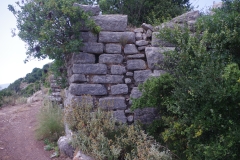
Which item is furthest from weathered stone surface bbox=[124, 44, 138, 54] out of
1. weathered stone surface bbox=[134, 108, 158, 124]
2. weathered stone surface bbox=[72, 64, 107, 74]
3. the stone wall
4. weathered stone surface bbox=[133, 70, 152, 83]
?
weathered stone surface bbox=[134, 108, 158, 124]

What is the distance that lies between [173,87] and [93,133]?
155cm

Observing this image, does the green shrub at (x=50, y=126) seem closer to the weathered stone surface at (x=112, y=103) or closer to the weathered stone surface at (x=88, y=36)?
the weathered stone surface at (x=112, y=103)

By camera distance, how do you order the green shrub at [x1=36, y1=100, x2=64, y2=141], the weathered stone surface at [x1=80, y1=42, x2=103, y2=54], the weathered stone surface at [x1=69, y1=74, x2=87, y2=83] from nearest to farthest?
the weathered stone surface at [x1=69, y1=74, x2=87, y2=83] < the weathered stone surface at [x1=80, y1=42, x2=103, y2=54] < the green shrub at [x1=36, y1=100, x2=64, y2=141]

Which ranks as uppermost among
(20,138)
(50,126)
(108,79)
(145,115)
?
(108,79)

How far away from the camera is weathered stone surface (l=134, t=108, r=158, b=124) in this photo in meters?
5.36

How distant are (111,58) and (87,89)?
77 centimetres

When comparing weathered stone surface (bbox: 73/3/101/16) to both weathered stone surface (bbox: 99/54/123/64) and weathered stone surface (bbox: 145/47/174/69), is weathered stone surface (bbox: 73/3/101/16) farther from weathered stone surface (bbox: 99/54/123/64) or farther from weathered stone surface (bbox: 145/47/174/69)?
weathered stone surface (bbox: 145/47/174/69)

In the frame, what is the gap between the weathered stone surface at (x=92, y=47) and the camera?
5340 mm

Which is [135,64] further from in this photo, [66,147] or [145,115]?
[66,147]

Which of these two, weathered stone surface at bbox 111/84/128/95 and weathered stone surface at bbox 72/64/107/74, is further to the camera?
weathered stone surface at bbox 111/84/128/95

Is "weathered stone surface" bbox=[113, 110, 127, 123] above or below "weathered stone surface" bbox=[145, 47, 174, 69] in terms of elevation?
below

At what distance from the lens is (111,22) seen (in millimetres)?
Answer: 5449

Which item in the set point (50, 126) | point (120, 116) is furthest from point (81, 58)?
point (50, 126)

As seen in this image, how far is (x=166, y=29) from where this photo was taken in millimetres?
4836
